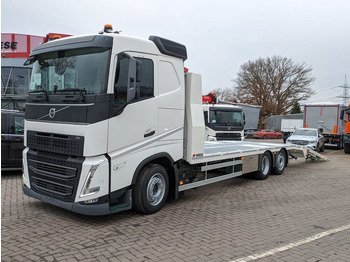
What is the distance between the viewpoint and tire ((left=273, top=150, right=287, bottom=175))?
10.4 meters

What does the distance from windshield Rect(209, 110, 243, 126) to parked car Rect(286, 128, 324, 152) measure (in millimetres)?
6062

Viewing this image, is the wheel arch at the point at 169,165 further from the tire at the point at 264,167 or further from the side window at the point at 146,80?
the tire at the point at 264,167

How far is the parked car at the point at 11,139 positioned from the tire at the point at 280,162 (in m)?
7.89

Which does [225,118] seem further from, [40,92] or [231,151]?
[40,92]

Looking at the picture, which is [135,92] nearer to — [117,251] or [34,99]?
[34,99]

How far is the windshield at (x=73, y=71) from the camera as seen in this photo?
477 cm

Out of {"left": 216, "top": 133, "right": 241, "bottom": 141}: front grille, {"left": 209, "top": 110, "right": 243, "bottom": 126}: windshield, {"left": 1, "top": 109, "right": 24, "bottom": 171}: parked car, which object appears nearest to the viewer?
{"left": 1, "top": 109, "right": 24, "bottom": 171}: parked car

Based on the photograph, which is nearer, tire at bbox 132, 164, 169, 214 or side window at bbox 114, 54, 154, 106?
side window at bbox 114, 54, 154, 106

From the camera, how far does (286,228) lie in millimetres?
5160

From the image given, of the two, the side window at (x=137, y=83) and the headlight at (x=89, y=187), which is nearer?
the headlight at (x=89, y=187)

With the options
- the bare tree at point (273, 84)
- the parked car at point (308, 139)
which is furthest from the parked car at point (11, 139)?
the bare tree at point (273, 84)

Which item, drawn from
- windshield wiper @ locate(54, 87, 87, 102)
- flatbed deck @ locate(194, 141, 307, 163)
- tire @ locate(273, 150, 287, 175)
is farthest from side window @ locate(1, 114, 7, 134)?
tire @ locate(273, 150, 287, 175)

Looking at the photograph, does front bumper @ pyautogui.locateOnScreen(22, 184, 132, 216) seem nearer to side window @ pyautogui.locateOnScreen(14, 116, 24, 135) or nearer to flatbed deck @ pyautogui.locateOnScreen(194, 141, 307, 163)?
flatbed deck @ pyautogui.locateOnScreen(194, 141, 307, 163)

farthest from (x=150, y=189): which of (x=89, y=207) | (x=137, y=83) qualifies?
(x=137, y=83)
